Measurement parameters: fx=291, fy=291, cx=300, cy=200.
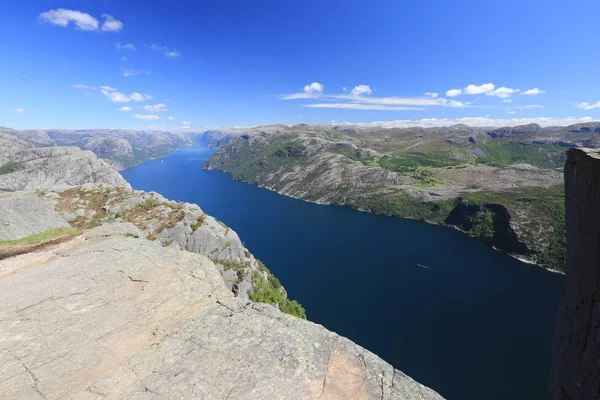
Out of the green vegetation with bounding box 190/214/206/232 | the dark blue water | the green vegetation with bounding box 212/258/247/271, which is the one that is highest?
the green vegetation with bounding box 190/214/206/232

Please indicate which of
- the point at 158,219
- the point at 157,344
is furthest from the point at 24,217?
the point at 157,344

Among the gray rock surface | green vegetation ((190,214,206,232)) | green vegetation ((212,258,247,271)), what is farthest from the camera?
green vegetation ((212,258,247,271))

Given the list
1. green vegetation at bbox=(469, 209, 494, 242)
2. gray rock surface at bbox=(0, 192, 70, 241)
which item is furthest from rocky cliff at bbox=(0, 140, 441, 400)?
green vegetation at bbox=(469, 209, 494, 242)

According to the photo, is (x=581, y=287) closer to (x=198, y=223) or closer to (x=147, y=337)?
(x=147, y=337)

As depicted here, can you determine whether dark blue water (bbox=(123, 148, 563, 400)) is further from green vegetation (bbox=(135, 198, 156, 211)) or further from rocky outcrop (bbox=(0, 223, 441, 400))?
rocky outcrop (bbox=(0, 223, 441, 400))

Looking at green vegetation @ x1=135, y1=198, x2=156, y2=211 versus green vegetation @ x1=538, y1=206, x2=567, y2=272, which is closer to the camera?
green vegetation @ x1=135, y1=198, x2=156, y2=211

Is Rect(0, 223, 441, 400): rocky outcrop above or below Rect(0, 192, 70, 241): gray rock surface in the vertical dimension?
below

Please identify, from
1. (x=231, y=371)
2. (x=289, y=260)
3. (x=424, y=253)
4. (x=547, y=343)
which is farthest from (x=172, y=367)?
(x=424, y=253)
